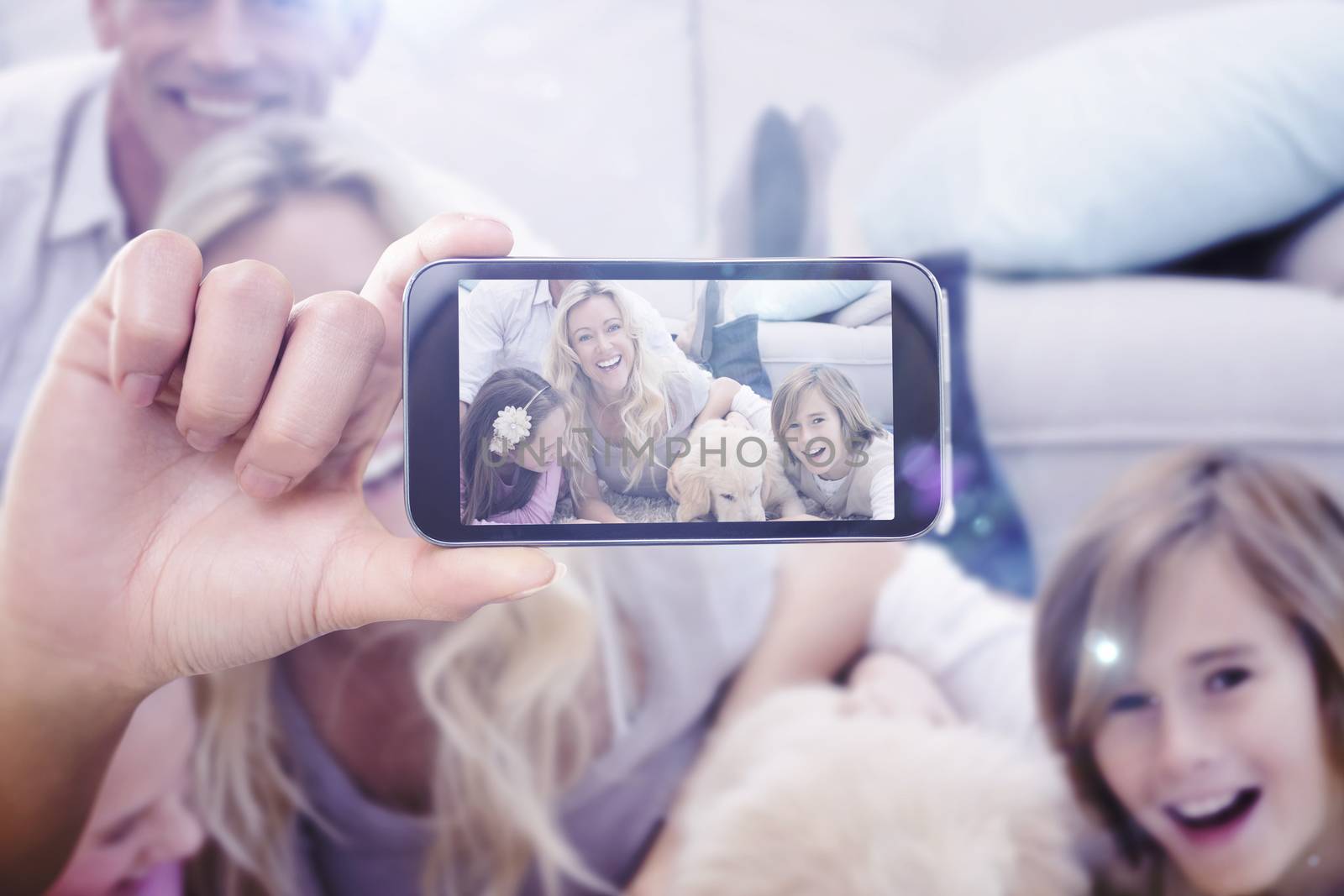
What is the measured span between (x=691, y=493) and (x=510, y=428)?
124mm

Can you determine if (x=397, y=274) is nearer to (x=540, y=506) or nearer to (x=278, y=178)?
(x=540, y=506)

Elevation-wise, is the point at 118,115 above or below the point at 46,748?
above

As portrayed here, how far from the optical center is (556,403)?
1.90ft

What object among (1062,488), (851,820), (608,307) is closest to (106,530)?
(608,307)

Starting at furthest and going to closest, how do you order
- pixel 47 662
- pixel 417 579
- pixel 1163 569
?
1. pixel 1163 569
2. pixel 47 662
3. pixel 417 579

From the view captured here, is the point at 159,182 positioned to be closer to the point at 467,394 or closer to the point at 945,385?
the point at 467,394

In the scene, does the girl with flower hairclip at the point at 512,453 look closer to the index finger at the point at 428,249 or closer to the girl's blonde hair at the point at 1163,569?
the index finger at the point at 428,249

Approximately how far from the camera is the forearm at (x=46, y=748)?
0.63 meters

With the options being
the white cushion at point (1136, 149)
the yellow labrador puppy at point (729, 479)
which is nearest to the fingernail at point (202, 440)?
the yellow labrador puppy at point (729, 479)

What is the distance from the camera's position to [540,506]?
1.90ft

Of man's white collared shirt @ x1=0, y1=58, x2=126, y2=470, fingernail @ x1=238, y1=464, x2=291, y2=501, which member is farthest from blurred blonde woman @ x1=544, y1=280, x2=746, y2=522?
man's white collared shirt @ x1=0, y1=58, x2=126, y2=470

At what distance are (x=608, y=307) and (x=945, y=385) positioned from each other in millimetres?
228

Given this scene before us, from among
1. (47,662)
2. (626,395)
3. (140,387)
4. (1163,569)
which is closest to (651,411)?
(626,395)

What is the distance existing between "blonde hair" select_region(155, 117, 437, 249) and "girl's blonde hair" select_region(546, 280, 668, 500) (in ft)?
1.23
